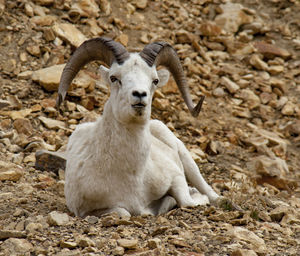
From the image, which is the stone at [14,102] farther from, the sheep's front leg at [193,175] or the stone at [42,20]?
the sheep's front leg at [193,175]

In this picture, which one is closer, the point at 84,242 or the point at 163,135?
the point at 84,242

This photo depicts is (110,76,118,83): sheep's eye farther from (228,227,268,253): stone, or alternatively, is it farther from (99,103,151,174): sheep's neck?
(228,227,268,253): stone

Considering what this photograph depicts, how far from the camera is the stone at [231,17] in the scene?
1669 centimetres

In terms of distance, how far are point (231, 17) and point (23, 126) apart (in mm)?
8655

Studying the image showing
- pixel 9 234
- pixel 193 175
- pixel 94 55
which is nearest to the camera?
pixel 9 234

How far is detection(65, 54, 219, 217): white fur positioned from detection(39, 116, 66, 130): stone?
138 inches

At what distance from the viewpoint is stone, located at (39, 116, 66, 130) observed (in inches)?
429

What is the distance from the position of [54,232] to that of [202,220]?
1.76 m

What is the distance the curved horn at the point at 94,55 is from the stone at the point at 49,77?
4.38m

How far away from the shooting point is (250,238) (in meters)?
5.62

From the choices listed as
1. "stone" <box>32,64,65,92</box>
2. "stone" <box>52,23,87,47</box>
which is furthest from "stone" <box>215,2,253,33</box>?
"stone" <box>32,64,65,92</box>

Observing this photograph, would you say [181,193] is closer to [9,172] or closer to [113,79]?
[113,79]

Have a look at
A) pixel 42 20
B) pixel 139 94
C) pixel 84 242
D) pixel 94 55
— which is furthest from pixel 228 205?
pixel 42 20

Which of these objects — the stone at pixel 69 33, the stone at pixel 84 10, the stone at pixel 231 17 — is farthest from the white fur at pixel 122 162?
the stone at pixel 231 17
